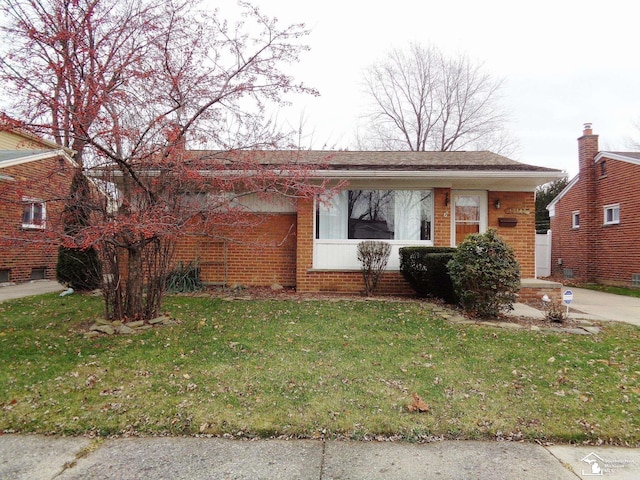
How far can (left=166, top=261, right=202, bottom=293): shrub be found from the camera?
8.92 m

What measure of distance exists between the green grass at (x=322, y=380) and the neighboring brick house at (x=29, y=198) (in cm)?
144

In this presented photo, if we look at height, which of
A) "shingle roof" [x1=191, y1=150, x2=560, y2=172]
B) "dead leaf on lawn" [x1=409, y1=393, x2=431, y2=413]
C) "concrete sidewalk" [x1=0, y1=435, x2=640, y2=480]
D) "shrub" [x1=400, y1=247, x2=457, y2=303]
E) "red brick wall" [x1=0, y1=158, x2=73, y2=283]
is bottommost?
"concrete sidewalk" [x1=0, y1=435, x2=640, y2=480]

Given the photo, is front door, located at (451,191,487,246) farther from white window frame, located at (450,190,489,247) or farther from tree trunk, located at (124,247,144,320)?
tree trunk, located at (124,247,144,320)

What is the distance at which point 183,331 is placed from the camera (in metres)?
5.50

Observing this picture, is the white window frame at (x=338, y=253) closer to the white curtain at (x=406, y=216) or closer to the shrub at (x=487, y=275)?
the white curtain at (x=406, y=216)

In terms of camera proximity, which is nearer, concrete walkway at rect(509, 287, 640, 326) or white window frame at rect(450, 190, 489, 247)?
concrete walkway at rect(509, 287, 640, 326)

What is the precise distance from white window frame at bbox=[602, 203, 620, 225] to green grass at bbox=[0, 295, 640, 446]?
9411 mm

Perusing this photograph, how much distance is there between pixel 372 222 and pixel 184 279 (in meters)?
4.91

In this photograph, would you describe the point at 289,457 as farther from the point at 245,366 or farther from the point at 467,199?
the point at 467,199

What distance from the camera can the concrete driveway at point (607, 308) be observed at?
704 centimetres

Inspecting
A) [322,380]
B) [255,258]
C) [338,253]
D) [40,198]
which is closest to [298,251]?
[338,253]

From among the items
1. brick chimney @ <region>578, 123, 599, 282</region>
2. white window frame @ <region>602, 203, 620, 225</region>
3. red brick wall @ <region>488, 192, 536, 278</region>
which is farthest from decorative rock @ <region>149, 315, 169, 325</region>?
brick chimney @ <region>578, 123, 599, 282</region>

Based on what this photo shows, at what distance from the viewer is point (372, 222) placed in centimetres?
929

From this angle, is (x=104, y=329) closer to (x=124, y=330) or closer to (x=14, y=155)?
(x=124, y=330)
